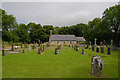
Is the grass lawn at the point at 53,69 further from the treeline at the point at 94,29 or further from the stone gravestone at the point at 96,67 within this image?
the treeline at the point at 94,29

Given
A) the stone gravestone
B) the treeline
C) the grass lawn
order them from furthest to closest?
the treeline → the stone gravestone → the grass lawn

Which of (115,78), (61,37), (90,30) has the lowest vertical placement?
(115,78)

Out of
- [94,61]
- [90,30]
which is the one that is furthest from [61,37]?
[94,61]

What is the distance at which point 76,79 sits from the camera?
20.1 feet

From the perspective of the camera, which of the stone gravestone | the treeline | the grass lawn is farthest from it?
the treeline

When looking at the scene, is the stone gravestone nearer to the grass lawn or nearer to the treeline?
the grass lawn

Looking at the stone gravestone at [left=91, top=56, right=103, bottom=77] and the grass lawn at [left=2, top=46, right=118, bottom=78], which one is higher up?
the stone gravestone at [left=91, top=56, right=103, bottom=77]

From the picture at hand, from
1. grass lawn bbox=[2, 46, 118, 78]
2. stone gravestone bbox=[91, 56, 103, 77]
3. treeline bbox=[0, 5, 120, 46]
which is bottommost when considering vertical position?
grass lawn bbox=[2, 46, 118, 78]

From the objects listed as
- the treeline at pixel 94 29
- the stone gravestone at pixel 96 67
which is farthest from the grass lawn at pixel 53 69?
the treeline at pixel 94 29

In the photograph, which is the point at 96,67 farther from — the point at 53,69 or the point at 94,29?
the point at 94,29

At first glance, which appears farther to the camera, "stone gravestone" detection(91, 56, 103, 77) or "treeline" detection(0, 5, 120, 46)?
"treeline" detection(0, 5, 120, 46)

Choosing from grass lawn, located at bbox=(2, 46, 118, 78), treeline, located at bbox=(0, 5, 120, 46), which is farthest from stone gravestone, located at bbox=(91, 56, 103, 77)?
treeline, located at bbox=(0, 5, 120, 46)

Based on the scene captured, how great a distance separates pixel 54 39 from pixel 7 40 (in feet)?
87.5

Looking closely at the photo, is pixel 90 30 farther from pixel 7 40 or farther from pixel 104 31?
pixel 7 40
